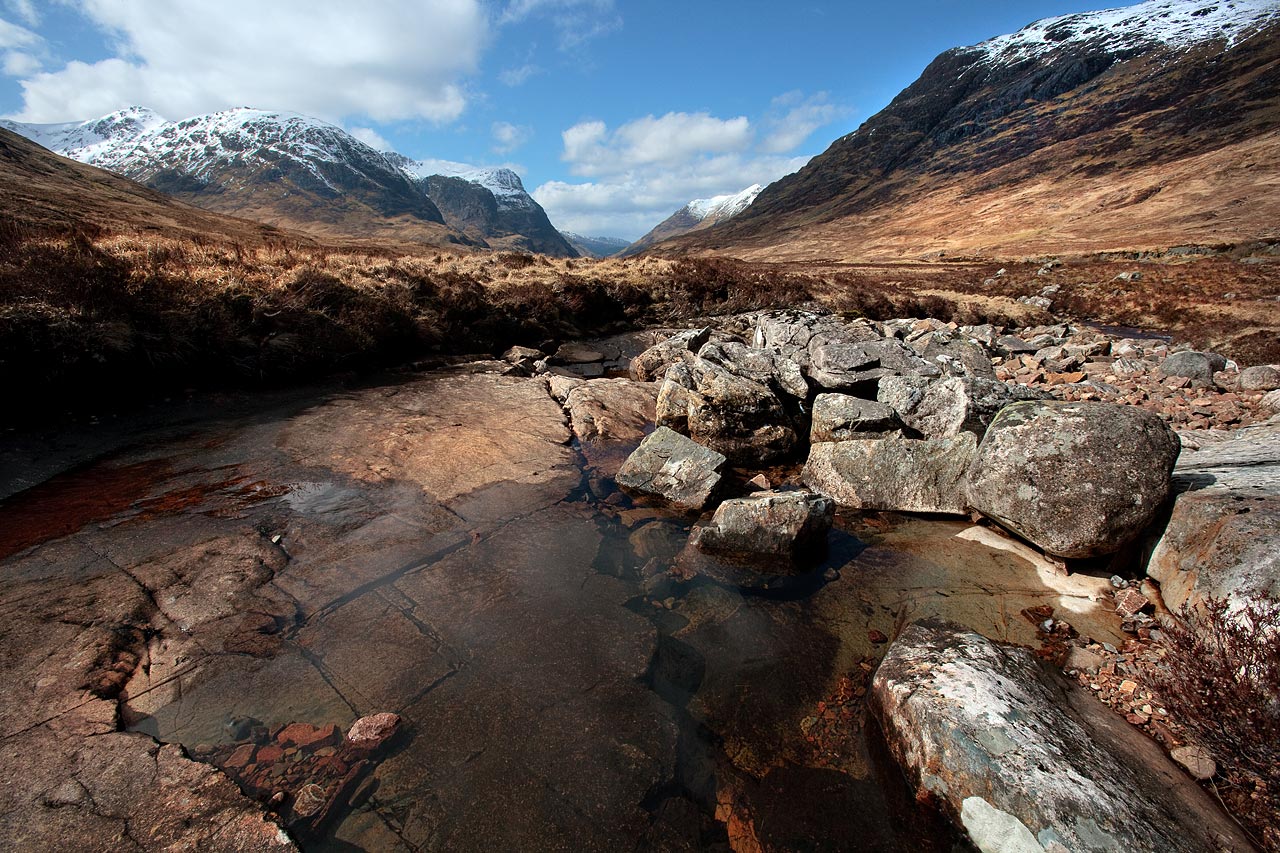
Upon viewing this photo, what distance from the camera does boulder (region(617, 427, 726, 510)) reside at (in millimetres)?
8641

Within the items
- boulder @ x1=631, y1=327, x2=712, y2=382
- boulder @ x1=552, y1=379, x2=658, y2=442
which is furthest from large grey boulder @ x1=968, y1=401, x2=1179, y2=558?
boulder @ x1=631, y1=327, x2=712, y2=382

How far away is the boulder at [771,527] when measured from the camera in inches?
279

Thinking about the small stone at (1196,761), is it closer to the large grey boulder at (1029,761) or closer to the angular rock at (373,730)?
the large grey boulder at (1029,761)

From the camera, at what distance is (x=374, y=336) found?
50.4 feet

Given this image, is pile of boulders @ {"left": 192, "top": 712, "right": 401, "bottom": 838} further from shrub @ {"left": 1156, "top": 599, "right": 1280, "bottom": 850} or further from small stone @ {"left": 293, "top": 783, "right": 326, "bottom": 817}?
shrub @ {"left": 1156, "top": 599, "right": 1280, "bottom": 850}

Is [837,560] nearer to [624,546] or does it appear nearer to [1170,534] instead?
[624,546]

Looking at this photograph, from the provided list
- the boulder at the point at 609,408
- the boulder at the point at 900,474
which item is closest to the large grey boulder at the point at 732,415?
the boulder at the point at 609,408

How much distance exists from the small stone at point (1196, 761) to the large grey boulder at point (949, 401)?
5.43 metres

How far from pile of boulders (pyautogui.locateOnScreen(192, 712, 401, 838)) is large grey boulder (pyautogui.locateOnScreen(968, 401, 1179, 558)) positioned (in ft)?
25.9

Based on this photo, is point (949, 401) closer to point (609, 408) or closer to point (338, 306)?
point (609, 408)

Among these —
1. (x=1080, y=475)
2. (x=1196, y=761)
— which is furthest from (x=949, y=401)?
(x=1196, y=761)

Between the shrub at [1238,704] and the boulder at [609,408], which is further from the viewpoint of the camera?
the boulder at [609,408]

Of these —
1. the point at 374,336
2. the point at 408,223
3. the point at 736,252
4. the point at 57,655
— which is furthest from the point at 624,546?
the point at 408,223

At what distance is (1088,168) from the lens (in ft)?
371
